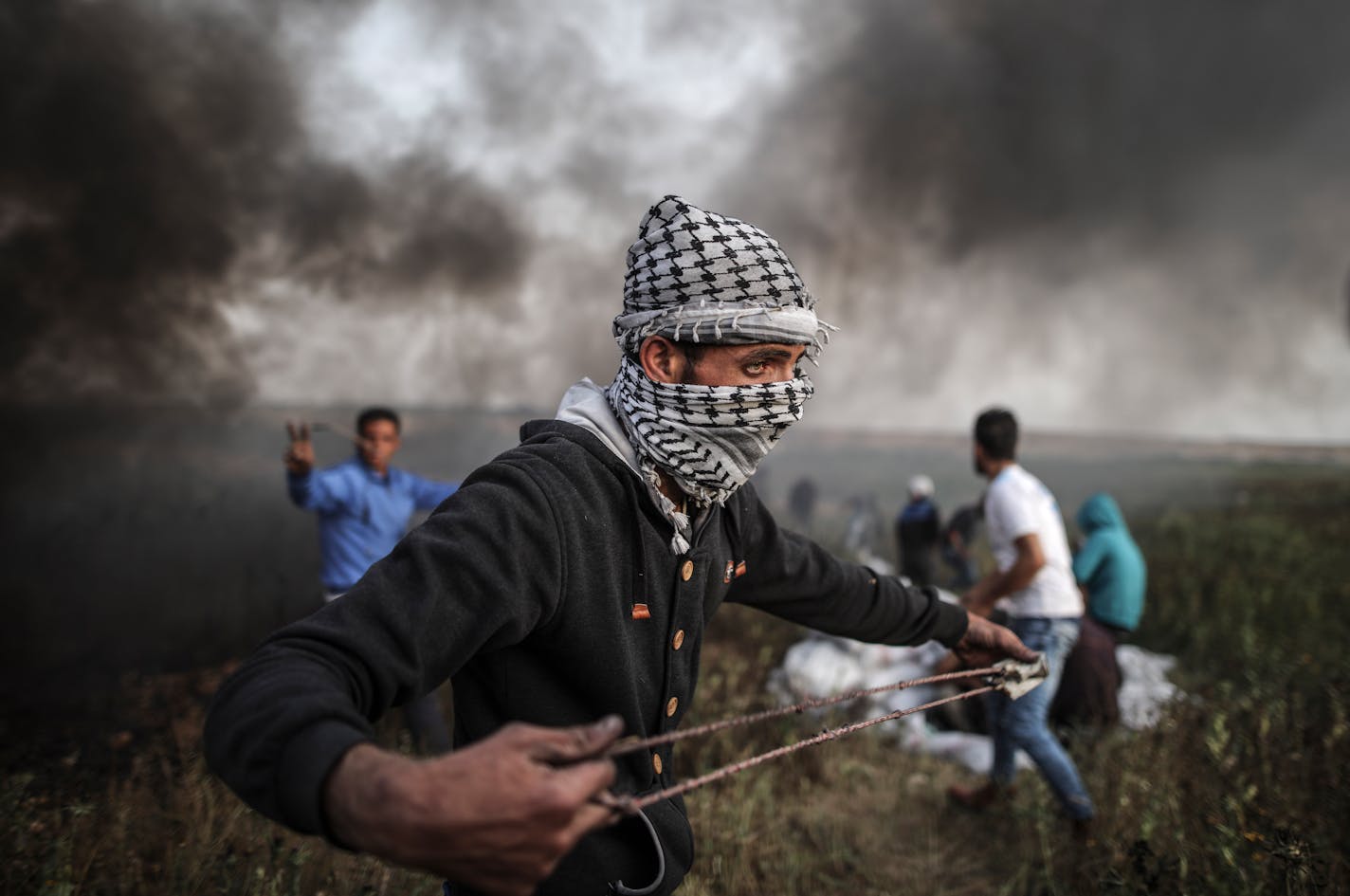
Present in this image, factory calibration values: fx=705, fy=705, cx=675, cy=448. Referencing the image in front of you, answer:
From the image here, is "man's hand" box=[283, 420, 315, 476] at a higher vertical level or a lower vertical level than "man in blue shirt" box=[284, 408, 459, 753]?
higher

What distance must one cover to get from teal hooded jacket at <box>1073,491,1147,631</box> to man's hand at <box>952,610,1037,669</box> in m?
2.77

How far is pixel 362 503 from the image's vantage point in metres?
3.93

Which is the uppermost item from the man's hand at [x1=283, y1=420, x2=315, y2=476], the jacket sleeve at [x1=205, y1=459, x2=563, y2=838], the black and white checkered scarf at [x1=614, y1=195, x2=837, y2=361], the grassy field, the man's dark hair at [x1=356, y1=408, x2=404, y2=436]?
the black and white checkered scarf at [x1=614, y1=195, x2=837, y2=361]

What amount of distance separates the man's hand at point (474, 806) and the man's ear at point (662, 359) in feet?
2.58

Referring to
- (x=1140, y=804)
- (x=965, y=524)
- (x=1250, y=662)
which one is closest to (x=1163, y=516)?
(x=965, y=524)

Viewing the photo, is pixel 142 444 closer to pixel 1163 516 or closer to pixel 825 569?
pixel 825 569

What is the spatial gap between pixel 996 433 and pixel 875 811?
77.6 inches

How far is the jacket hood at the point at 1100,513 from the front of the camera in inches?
175

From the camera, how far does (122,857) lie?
2.26 meters

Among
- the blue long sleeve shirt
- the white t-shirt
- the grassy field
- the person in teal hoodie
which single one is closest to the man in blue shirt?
the blue long sleeve shirt

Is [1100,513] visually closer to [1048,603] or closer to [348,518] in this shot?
[1048,603]

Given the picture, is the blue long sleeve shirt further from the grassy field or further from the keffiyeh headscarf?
the keffiyeh headscarf

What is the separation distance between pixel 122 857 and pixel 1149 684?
5572 millimetres

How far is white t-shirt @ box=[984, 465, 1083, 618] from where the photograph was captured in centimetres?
332
